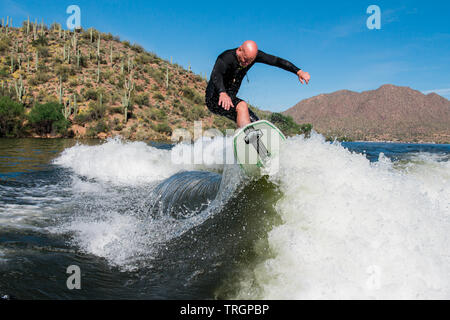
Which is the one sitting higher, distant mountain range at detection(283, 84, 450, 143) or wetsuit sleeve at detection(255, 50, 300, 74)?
distant mountain range at detection(283, 84, 450, 143)

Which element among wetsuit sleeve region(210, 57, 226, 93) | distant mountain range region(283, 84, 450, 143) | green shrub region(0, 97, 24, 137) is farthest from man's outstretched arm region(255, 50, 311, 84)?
distant mountain range region(283, 84, 450, 143)

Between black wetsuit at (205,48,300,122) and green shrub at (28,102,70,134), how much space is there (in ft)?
90.2

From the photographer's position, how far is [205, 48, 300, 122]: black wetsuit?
450 centimetres

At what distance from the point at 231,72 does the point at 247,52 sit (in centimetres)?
43

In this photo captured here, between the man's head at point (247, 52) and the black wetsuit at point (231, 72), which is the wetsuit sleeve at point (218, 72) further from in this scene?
the man's head at point (247, 52)

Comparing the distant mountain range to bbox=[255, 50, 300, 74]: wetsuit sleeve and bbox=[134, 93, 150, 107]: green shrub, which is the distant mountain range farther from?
bbox=[255, 50, 300, 74]: wetsuit sleeve

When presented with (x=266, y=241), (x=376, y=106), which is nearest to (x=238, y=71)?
(x=266, y=241)

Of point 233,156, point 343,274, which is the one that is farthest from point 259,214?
point 343,274

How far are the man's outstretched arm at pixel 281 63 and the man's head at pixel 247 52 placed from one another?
0.71 ft

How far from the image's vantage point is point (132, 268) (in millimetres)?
3107

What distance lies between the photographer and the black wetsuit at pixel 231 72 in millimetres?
→ 4504

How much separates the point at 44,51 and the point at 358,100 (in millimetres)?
132806

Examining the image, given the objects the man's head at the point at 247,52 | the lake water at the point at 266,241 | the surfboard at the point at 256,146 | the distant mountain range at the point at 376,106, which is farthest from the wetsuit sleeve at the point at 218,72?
the distant mountain range at the point at 376,106
